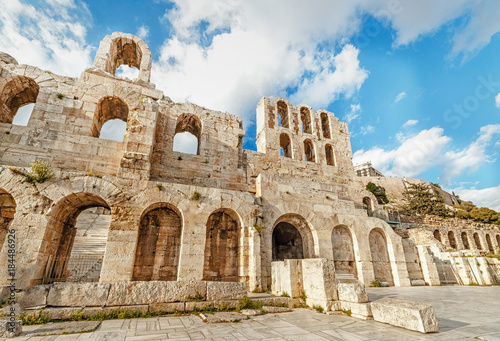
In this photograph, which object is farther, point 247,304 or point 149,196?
point 149,196

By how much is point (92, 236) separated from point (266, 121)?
1347 cm

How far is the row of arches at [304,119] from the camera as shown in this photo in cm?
1772

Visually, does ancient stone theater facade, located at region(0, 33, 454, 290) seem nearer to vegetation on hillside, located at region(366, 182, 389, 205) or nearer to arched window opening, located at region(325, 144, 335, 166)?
arched window opening, located at region(325, 144, 335, 166)

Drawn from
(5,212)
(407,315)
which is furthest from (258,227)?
(5,212)

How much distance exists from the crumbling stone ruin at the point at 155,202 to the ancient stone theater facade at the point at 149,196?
0.16ft

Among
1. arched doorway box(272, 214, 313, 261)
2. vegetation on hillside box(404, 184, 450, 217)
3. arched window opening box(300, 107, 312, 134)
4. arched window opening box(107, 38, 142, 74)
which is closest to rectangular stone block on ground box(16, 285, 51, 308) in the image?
arched doorway box(272, 214, 313, 261)

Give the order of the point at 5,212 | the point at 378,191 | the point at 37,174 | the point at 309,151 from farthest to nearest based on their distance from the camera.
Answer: the point at 378,191
the point at 309,151
the point at 5,212
the point at 37,174

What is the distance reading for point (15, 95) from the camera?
11094mm

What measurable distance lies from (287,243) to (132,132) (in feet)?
32.7

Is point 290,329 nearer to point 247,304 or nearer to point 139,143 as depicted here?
point 247,304

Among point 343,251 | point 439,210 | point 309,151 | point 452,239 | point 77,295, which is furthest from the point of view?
point 439,210

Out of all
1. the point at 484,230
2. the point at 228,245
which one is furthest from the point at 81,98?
the point at 484,230

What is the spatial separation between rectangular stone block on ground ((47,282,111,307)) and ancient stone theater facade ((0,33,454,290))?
7.82ft

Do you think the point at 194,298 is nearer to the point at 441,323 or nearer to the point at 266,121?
the point at 441,323
